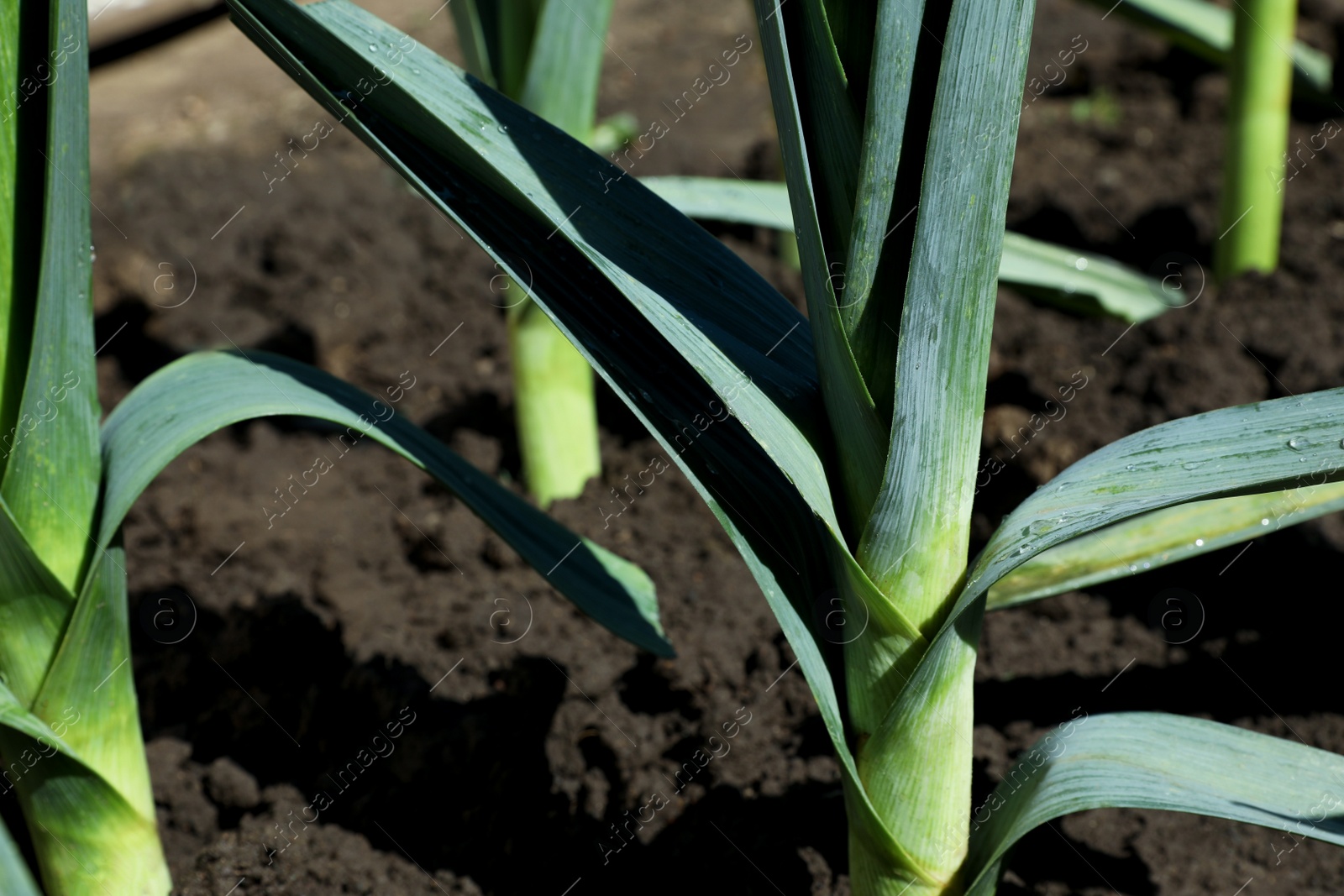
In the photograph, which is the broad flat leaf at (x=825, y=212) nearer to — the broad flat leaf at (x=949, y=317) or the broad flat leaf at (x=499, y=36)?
the broad flat leaf at (x=949, y=317)


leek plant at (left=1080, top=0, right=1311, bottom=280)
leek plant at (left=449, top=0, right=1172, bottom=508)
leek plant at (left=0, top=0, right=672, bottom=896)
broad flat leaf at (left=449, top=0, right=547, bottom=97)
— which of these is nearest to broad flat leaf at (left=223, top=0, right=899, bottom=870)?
leek plant at (left=0, top=0, right=672, bottom=896)

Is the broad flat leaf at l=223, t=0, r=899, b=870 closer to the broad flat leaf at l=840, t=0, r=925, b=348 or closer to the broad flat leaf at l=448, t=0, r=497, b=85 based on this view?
the broad flat leaf at l=840, t=0, r=925, b=348

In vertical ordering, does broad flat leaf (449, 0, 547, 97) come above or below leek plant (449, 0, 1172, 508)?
above

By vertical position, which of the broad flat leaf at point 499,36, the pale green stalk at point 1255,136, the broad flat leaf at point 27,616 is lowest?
the broad flat leaf at point 27,616

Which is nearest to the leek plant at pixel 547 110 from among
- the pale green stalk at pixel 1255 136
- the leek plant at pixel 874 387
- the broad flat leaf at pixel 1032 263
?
the broad flat leaf at pixel 1032 263

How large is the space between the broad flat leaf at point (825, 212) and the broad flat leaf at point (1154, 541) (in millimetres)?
310

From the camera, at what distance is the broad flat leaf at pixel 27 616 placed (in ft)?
3.15

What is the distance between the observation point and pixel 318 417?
3.60ft

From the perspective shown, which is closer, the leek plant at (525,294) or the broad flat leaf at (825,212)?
the broad flat leaf at (825,212)

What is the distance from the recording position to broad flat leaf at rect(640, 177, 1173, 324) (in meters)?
1.52

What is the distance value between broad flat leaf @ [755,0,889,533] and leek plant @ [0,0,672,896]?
329mm

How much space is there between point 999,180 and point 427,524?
53.3 inches

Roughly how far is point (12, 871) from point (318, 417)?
47 centimetres

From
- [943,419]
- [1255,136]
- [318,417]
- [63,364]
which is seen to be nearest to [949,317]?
[943,419]
